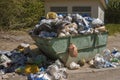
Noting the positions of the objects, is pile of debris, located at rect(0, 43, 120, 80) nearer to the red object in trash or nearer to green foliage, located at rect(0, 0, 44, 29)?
the red object in trash

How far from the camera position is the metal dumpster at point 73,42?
31.9 feet

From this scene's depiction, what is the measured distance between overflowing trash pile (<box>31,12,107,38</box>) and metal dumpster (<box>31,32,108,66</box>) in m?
0.17

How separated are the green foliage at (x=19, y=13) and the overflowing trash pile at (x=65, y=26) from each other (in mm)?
9257

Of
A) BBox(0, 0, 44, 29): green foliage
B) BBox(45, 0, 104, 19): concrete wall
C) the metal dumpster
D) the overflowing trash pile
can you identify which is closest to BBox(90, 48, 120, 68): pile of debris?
the metal dumpster

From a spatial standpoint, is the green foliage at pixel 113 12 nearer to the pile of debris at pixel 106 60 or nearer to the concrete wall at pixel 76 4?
the concrete wall at pixel 76 4

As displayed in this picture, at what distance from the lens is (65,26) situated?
33.4 ft

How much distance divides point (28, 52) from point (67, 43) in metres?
1.71

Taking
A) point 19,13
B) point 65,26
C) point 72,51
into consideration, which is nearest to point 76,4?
point 19,13

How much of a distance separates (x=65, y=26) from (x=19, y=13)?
12180mm

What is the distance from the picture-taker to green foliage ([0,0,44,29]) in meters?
19.9

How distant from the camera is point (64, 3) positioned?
24250 mm

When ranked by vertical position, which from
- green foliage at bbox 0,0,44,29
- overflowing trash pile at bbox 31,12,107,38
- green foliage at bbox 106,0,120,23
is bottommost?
green foliage at bbox 106,0,120,23

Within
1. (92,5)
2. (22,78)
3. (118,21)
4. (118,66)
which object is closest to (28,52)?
(22,78)

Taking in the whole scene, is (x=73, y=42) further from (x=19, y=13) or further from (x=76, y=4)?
(x=76, y=4)
